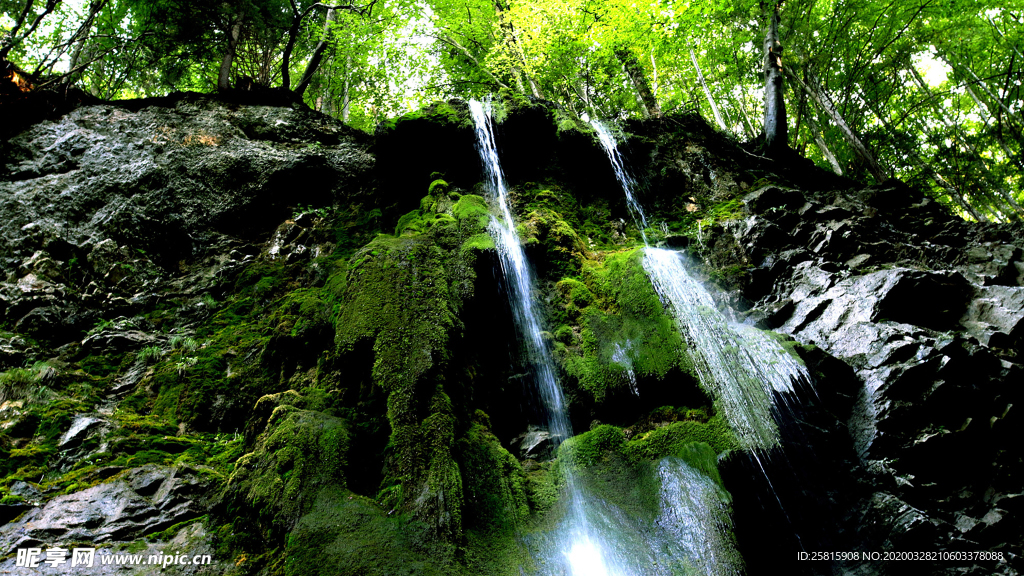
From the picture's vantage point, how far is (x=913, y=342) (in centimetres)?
539

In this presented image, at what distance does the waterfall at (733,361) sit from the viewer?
16.3ft

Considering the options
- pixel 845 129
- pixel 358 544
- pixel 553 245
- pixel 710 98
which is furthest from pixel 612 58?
pixel 358 544

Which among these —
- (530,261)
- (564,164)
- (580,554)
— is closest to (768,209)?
(564,164)

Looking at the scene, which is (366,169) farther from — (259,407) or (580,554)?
(580,554)

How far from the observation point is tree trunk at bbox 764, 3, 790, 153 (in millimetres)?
10391

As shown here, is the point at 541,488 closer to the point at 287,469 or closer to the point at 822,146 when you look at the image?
the point at 287,469

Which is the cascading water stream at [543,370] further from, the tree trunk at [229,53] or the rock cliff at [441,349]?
the tree trunk at [229,53]

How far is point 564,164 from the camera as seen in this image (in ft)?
33.4

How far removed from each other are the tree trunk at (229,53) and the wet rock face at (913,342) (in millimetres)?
11430

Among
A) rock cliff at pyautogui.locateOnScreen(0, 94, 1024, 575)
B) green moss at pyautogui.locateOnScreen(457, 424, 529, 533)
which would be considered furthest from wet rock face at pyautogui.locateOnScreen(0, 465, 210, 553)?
green moss at pyautogui.locateOnScreen(457, 424, 529, 533)

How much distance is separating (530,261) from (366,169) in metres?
5.07

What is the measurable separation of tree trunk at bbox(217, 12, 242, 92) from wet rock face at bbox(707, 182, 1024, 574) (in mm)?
11430

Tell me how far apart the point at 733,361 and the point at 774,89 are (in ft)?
25.2

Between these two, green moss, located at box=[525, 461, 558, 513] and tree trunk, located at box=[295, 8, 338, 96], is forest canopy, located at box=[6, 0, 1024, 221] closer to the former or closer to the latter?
tree trunk, located at box=[295, 8, 338, 96]
